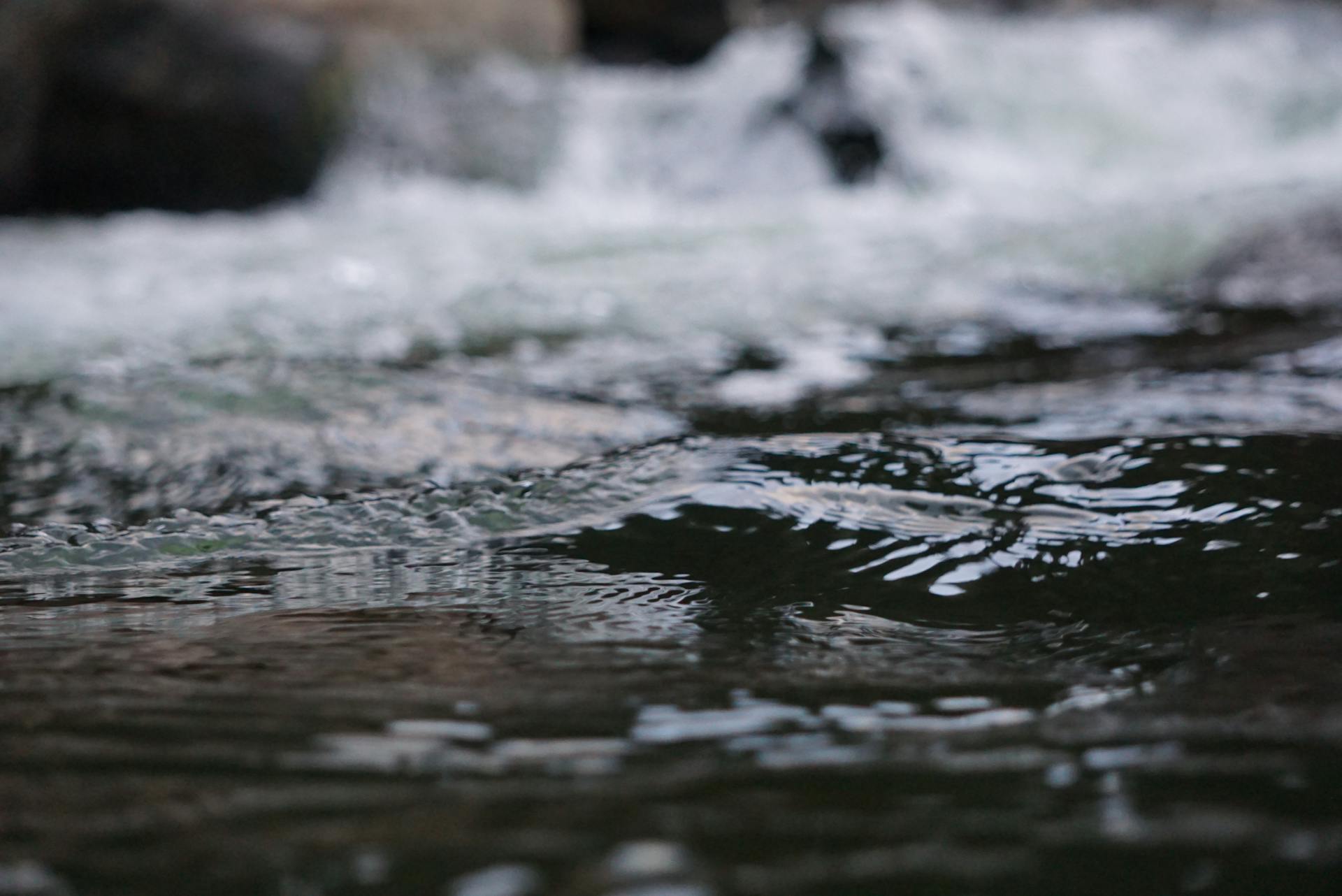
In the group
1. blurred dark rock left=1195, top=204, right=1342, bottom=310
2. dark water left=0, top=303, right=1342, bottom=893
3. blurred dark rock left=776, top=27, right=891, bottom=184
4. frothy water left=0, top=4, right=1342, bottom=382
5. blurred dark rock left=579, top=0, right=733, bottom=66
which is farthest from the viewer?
blurred dark rock left=579, top=0, right=733, bottom=66

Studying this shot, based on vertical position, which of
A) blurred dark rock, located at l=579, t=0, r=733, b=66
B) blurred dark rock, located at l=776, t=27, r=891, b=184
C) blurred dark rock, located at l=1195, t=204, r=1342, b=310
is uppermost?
blurred dark rock, located at l=579, t=0, r=733, b=66

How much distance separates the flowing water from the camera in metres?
0.85

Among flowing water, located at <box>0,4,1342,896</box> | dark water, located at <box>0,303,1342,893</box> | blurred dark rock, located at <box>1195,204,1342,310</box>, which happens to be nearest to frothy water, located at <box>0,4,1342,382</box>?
flowing water, located at <box>0,4,1342,896</box>

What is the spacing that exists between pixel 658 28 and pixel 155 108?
5.44m

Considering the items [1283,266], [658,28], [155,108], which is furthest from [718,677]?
[658,28]

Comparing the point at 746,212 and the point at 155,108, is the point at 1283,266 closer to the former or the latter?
the point at 746,212

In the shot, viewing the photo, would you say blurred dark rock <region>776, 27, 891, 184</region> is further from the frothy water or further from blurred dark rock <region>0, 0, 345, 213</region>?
blurred dark rock <region>0, 0, 345, 213</region>

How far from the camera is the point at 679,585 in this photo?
1.49m

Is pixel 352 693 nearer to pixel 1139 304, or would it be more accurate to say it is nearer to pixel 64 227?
pixel 1139 304

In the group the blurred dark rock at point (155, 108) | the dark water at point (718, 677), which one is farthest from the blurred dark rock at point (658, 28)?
the dark water at point (718, 677)

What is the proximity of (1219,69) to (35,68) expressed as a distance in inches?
358

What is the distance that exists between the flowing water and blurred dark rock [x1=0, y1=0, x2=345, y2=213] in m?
3.18

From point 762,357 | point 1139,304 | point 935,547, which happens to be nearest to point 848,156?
point 1139,304

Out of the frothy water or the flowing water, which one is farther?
the frothy water
